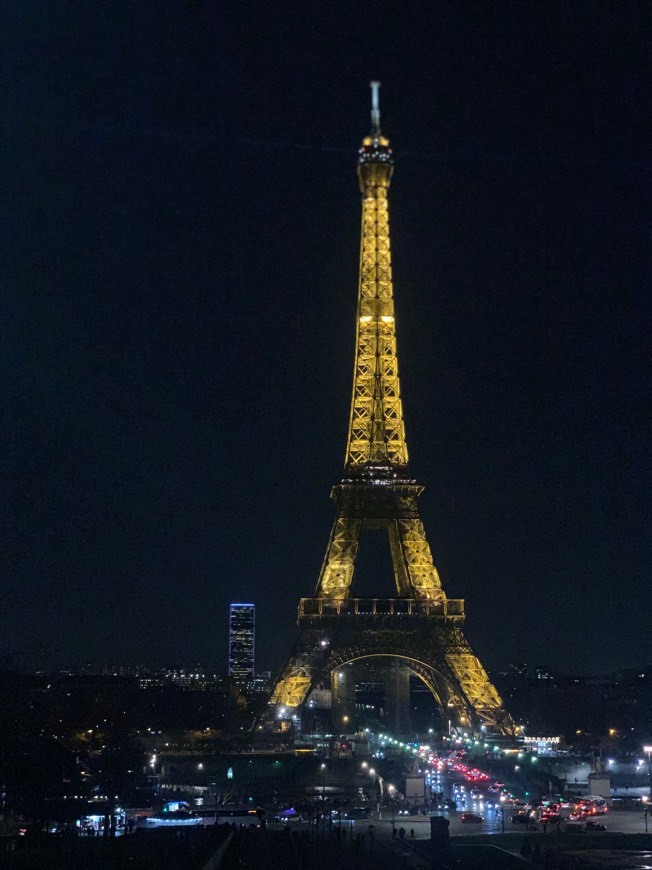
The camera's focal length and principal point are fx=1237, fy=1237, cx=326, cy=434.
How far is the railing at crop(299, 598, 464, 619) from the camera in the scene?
272ft

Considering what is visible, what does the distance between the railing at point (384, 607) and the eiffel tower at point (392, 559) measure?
0.07 metres

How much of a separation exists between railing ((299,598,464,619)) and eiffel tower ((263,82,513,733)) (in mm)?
67

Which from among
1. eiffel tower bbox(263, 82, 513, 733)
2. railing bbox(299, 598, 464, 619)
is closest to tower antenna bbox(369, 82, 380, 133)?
eiffel tower bbox(263, 82, 513, 733)

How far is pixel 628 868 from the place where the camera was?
38.2 meters

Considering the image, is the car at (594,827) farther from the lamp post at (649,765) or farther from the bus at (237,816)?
the lamp post at (649,765)

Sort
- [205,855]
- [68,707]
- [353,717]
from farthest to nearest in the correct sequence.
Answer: [353,717]
[68,707]
[205,855]

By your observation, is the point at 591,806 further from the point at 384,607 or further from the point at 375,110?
the point at 375,110

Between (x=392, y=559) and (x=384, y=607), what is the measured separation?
5913 millimetres

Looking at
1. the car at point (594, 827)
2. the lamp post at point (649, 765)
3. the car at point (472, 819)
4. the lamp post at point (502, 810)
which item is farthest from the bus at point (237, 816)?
the lamp post at point (649, 765)

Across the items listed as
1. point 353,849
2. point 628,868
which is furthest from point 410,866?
point 628,868

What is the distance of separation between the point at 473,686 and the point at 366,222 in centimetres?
3310

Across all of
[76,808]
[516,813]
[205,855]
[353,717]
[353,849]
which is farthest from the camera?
[353,717]

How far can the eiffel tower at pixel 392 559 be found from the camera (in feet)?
269

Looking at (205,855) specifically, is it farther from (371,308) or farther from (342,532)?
(371,308)
